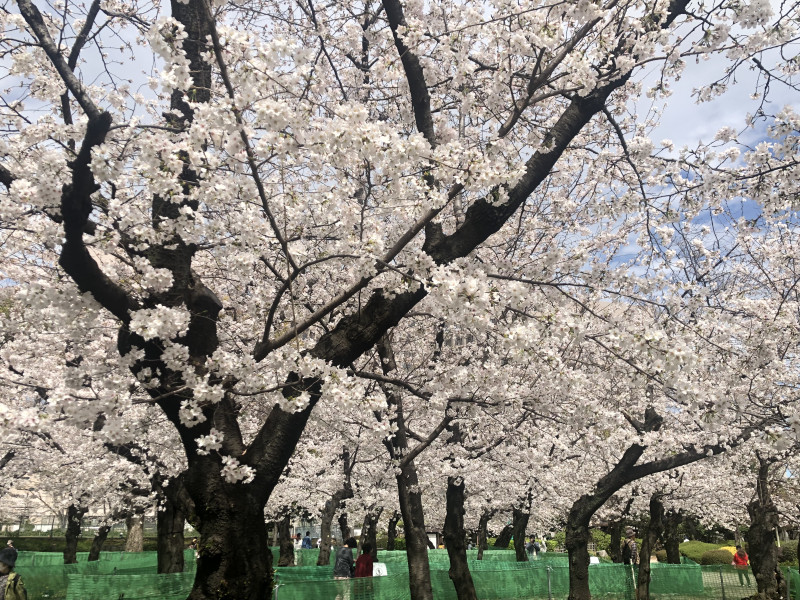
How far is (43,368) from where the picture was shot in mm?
16703

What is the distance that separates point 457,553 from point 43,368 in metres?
12.6

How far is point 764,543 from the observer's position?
1438 centimetres

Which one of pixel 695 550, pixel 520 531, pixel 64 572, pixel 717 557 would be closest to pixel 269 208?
pixel 64 572

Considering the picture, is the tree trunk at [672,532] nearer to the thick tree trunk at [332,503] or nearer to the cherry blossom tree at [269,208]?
the thick tree trunk at [332,503]

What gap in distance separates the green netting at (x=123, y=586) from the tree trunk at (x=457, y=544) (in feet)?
16.9

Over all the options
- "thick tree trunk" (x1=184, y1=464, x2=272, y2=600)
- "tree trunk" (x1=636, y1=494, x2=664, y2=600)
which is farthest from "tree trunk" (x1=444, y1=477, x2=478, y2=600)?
"thick tree trunk" (x1=184, y1=464, x2=272, y2=600)

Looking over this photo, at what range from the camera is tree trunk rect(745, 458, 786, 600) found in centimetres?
1433

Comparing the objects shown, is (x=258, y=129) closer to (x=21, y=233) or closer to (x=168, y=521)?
(x=21, y=233)

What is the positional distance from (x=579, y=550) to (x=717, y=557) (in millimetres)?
20974

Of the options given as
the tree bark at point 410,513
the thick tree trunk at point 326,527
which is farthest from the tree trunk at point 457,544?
the thick tree trunk at point 326,527

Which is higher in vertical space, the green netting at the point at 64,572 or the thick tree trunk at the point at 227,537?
the thick tree trunk at the point at 227,537

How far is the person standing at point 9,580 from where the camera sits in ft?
25.6

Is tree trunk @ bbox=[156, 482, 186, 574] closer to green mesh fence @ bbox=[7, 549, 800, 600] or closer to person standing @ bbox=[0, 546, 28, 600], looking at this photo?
green mesh fence @ bbox=[7, 549, 800, 600]

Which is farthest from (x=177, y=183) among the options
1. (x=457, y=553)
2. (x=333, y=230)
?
(x=457, y=553)
